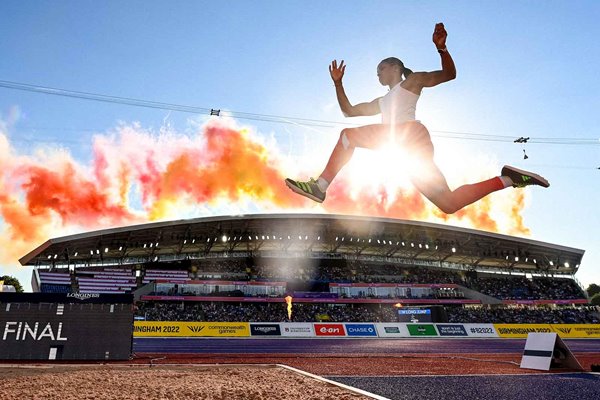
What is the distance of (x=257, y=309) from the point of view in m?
48.7

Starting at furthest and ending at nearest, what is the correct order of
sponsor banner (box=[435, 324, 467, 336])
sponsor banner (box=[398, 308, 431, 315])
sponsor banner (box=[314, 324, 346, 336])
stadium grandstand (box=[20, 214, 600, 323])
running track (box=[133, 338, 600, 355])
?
stadium grandstand (box=[20, 214, 600, 323]), sponsor banner (box=[398, 308, 431, 315]), sponsor banner (box=[435, 324, 467, 336]), sponsor banner (box=[314, 324, 346, 336]), running track (box=[133, 338, 600, 355])

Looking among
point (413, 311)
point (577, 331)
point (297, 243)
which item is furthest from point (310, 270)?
point (577, 331)

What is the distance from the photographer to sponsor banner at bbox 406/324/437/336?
3519 centimetres

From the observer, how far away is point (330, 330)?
34656 mm

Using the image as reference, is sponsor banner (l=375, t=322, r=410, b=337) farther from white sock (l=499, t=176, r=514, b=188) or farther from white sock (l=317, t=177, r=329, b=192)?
white sock (l=317, t=177, r=329, b=192)

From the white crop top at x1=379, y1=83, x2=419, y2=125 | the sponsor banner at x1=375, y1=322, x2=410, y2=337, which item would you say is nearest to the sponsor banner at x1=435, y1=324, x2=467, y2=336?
the sponsor banner at x1=375, y1=322, x2=410, y2=337

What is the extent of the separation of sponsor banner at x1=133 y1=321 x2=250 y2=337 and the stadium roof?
17.8 m

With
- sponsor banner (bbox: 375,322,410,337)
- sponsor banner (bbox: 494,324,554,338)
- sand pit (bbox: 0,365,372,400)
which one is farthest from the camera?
sponsor banner (bbox: 494,324,554,338)

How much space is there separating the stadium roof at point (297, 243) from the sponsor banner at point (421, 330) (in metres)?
18.4

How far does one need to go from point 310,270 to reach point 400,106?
5292 centimetres

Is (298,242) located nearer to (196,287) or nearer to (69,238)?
(196,287)

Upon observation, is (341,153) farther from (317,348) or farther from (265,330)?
(265,330)

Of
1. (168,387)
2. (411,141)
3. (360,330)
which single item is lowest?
(168,387)

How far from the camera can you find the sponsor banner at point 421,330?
35188 millimetres
